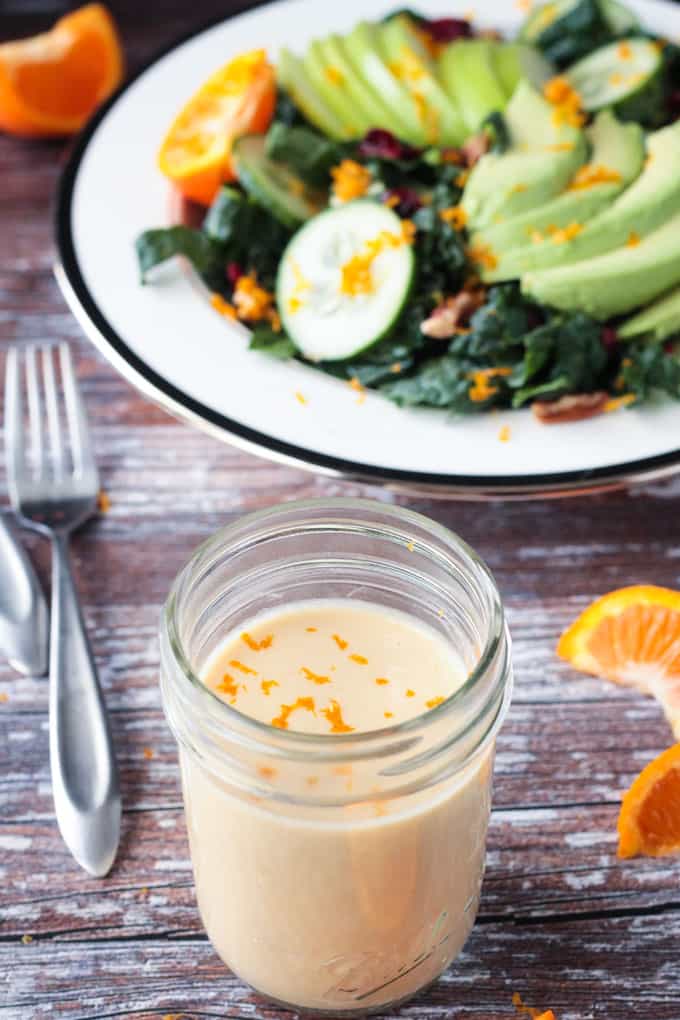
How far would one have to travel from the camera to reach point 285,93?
2.43m

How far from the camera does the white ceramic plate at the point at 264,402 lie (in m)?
1.67

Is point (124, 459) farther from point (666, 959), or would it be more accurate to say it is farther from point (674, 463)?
point (666, 959)

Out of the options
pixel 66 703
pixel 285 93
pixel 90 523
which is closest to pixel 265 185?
pixel 285 93

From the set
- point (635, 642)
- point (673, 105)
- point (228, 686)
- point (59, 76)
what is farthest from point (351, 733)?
point (59, 76)

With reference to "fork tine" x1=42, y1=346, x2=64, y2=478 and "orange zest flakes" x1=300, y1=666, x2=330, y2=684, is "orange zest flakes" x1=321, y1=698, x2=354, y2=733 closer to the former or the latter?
"orange zest flakes" x1=300, y1=666, x2=330, y2=684

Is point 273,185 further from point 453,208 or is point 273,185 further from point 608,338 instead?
point 608,338

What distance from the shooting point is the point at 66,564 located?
166 centimetres

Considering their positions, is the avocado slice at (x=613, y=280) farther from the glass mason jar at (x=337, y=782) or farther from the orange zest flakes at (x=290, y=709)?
the orange zest flakes at (x=290, y=709)

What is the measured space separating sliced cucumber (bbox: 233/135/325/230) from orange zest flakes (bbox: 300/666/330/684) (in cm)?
129

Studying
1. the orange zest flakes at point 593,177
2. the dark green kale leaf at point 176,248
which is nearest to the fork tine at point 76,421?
the dark green kale leaf at point 176,248

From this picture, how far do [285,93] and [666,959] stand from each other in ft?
5.98

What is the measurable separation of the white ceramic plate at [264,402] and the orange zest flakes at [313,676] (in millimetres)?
556

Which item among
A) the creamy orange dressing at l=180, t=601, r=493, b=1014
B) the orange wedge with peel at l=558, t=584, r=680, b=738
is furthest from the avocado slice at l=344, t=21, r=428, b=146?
the creamy orange dressing at l=180, t=601, r=493, b=1014

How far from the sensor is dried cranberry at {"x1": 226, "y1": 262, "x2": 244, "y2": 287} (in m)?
2.16
